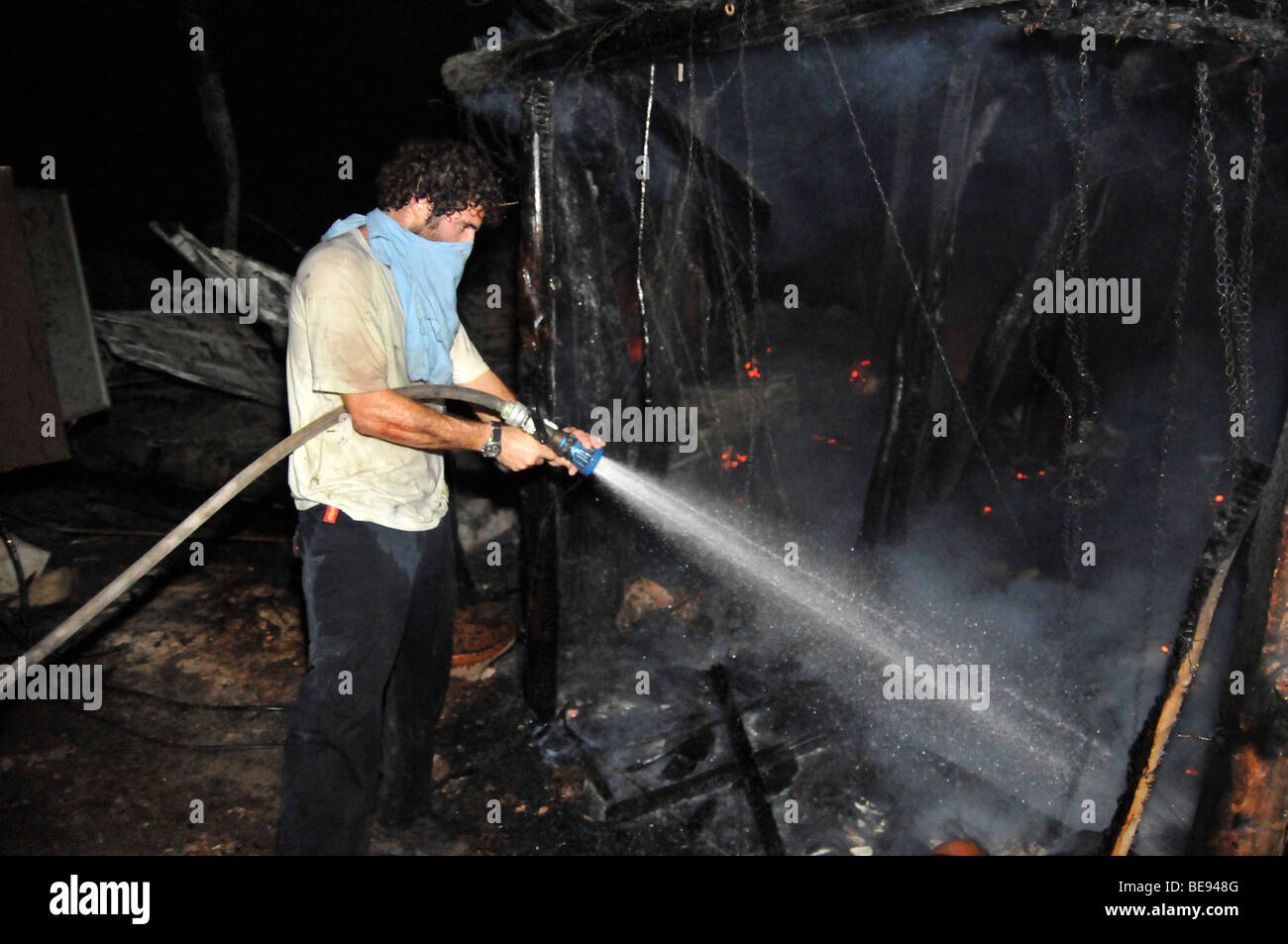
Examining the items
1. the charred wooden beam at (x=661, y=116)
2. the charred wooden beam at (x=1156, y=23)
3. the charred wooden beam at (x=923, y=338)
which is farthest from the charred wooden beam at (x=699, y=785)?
the charred wooden beam at (x=661, y=116)

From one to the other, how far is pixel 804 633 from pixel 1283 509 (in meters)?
3.31

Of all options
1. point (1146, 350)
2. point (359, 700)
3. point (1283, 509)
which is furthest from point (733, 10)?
point (1146, 350)

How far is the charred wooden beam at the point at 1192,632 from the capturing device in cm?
259

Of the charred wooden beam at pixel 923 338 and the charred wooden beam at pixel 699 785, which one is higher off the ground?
the charred wooden beam at pixel 923 338

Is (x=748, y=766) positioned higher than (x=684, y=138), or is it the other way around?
(x=684, y=138)

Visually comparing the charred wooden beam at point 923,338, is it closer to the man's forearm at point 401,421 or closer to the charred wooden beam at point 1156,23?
the charred wooden beam at point 1156,23

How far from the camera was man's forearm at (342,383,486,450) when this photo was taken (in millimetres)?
2883

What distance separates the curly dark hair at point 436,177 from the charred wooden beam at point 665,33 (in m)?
1.13

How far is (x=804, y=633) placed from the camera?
17.9 feet

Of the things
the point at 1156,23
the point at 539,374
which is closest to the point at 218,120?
the point at 539,374

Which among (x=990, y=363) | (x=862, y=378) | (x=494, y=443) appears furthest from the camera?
(x=862, y=378)

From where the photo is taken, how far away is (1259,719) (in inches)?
102

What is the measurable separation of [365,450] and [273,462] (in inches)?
13.5

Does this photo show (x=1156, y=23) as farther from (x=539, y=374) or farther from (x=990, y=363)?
(x=990, y=363)
